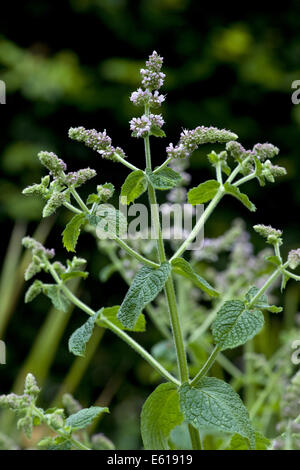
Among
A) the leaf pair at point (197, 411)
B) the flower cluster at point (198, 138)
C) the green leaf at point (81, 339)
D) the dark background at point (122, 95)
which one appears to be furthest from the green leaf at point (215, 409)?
the dark background at point (122, 95)

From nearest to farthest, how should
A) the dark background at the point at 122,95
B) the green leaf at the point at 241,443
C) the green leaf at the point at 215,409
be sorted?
the green leaf at the point at 215,409
the green leaf at the point at 241,443
the dark background at the point at 122,95

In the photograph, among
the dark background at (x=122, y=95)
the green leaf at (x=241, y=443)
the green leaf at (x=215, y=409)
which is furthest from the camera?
the dark background at (x=122, y=95)

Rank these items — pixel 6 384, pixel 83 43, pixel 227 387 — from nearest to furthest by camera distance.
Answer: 1. pixel 227 387
2. pixel 6 384
3. pixel 83 43

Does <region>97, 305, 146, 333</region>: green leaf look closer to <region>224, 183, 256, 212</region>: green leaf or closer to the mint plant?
the mint plant

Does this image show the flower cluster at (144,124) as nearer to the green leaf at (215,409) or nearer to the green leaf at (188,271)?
the green leaf at (188,271)

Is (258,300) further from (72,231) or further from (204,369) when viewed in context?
(72,231)

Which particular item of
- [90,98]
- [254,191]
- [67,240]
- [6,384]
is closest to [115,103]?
[90,98]

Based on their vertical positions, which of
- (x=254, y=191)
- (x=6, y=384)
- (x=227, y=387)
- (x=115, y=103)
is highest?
(x=115, y=103)

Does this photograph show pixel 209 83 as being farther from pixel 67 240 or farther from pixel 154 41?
pixel 67 240
